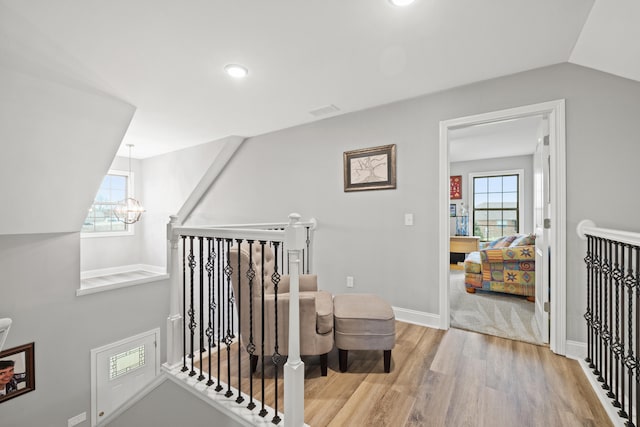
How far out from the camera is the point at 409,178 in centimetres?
309

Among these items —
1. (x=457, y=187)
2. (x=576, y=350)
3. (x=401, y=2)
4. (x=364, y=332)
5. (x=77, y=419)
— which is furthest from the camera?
(x=457, y=187)

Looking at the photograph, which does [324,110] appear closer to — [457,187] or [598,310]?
[598,310]

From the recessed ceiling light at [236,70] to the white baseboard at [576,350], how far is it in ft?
11.5

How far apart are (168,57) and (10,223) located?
8.86 ft

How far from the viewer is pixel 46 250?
3.62m

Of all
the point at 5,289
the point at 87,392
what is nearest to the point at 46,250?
the point at 5,289

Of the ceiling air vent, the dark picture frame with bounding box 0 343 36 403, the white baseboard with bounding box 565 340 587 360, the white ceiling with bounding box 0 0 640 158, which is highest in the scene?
the white ceiling with bounding box 0 0 640 158

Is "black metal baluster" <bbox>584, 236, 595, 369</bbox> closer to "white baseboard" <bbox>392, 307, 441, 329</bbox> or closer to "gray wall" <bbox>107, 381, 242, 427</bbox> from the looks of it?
"white baseboard" <bbox>392, 307, 441, 329</bbox>

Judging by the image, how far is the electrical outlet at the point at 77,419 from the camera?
3.79 metres

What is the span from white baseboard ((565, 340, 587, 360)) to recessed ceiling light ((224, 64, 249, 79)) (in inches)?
138

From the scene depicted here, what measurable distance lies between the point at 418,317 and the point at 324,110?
2.54 m

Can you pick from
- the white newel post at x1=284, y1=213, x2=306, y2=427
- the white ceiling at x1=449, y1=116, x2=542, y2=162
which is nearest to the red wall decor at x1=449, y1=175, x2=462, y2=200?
the white ceiling at x1=449, y1=116, x2=542, y2=162

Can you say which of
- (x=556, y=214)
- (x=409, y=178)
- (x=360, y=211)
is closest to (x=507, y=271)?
(x=556, y=214)

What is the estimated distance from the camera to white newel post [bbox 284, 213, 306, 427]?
1548 mm
